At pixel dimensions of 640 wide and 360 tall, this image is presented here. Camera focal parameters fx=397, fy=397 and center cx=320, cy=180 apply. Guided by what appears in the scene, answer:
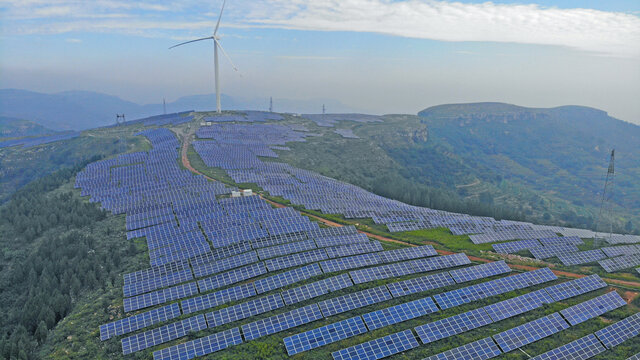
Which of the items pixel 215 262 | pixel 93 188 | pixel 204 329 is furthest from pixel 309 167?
pixel 204 329

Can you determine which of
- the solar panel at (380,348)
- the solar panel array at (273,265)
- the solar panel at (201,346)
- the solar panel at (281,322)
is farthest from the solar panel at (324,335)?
the solar panel at (201,346)

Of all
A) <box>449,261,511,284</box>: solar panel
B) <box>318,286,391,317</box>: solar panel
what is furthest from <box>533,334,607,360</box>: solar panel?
<box>318,286,391,317</box>: solar panel

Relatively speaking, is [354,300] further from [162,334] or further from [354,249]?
[162,334]

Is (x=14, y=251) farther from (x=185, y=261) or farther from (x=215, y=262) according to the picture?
(x=215, y=262)

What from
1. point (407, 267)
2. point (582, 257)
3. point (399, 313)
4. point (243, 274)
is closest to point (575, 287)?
point (582, 257)

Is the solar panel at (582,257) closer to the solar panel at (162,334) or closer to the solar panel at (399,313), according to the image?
the solar panel at (399,313)

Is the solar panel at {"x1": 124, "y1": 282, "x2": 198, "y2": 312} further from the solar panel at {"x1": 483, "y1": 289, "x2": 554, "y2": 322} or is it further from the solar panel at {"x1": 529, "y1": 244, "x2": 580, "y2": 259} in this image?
the solar panel at {"x1": 529, "y1": 244, "x2": 580, "y2": 259}
